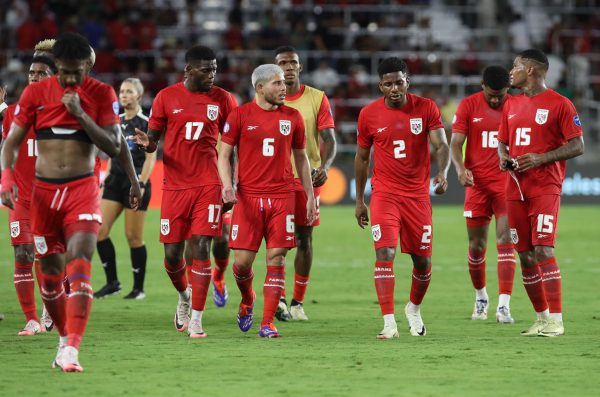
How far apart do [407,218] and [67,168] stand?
3.43m

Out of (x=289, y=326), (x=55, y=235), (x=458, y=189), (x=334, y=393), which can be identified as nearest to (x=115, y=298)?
(x=289, y=326)

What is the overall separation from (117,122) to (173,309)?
180 inches

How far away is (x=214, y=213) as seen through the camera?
1066 centimetres

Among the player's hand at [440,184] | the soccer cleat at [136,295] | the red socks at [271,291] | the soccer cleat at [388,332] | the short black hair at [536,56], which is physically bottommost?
the soccer cleat at [136,295]

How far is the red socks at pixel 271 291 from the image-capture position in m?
10.3

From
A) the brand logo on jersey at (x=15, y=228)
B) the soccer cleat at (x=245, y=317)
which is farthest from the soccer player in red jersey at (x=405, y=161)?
the brand logo on jersey at (x=15, y=228)

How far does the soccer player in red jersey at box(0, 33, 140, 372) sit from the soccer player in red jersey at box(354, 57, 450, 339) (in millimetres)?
2899

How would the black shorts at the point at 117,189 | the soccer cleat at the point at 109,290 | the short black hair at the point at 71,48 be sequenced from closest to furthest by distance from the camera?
the short black hair at the point at 71,48, the black shorts at the point at 117,189, the soccer cleat at the point at 109,290

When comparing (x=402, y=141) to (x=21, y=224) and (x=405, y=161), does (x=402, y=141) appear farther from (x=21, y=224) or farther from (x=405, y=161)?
(x=21, y=224)

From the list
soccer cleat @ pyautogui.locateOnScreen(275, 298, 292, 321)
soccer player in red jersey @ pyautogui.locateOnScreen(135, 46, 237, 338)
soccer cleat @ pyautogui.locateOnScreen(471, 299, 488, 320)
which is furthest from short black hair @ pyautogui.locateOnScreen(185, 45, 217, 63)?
soccer cleat @ pyautogui.locateOnScreen(471, 299, 488, 320)

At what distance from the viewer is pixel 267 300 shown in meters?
10.3

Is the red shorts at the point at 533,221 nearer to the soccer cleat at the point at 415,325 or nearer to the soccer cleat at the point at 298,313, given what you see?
the soccer cleat at the point at 415,325

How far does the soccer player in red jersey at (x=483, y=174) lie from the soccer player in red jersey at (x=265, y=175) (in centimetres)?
222

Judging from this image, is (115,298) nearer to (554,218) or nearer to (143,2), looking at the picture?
(554,218)
